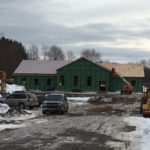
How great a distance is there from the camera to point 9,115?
39.2 metres

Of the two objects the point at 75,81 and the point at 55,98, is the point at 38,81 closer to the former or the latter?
the point at 75,81

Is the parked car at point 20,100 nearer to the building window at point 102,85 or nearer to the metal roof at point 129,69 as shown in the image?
the building window at point 102,85

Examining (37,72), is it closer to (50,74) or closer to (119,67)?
(50,74)

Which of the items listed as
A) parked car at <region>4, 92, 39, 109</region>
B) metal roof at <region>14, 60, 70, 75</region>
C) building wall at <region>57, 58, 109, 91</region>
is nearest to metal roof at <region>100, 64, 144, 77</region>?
building wall at <region>57, 58, 109, 91</region>

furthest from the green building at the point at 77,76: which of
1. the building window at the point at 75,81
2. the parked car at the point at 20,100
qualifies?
the parked car at the point at 20,100

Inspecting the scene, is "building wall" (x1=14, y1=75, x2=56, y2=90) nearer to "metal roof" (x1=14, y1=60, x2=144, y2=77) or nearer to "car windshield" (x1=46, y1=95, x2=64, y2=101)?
"metal roof" (x1=14, y1=60, x2=144, y2=77)

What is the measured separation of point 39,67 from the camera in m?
100

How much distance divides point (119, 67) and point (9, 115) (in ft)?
214

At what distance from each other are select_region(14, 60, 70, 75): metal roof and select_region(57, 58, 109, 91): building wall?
414cm

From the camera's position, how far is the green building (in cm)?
9275

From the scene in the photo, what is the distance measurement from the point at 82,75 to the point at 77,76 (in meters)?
0.97

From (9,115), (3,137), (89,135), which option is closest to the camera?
(3,137)

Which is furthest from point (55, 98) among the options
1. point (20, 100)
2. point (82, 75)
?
point (82, 75)

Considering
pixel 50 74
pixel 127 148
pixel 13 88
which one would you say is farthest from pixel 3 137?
pixel 50 74
